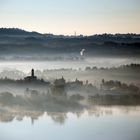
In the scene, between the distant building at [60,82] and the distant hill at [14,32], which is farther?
the distant hill at [14,32]

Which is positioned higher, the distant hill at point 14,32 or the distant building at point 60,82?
the distant hill at point 14,32

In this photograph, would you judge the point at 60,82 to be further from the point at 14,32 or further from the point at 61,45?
the point at 14,32

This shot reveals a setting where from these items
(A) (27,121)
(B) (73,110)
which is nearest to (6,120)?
(A) (27,121)

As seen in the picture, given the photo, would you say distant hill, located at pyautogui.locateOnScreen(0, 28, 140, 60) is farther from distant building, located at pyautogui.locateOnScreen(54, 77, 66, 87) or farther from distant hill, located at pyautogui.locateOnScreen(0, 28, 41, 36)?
distant building, located at pyautogui.locateOnScreen(54, 77, 66, 87)

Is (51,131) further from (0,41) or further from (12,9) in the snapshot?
(12,9)

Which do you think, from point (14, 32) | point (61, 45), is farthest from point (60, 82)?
point (14, 32)

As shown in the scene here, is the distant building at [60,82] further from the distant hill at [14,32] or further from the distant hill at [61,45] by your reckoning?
the distant hill at [14,32]

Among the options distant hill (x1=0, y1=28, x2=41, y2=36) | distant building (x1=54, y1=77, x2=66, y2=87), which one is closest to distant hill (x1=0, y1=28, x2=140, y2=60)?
distant hill (x1=0, y1=28, x2=41, y2=36)

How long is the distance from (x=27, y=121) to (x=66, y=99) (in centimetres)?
36

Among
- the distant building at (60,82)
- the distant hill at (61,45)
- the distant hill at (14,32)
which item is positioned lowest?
the distant building at (60,82)

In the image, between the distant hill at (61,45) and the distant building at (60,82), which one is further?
the distant hill at (61,45)

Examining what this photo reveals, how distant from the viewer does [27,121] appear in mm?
2840

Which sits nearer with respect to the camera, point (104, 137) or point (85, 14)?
point (104, 137)

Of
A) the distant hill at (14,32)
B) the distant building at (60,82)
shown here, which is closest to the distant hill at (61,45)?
the distant hill at (14,32)
